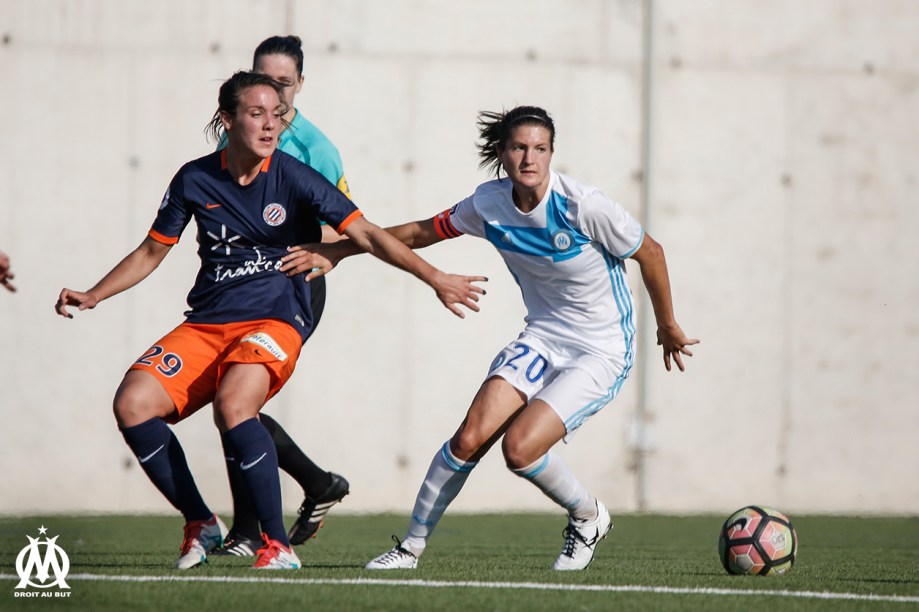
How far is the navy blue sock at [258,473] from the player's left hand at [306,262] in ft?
1.90

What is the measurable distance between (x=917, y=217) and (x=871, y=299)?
28.5 inches

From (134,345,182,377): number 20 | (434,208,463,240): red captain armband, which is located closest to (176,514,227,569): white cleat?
(134,345,182,377): number 20

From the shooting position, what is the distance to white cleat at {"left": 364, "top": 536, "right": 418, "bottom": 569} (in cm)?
471

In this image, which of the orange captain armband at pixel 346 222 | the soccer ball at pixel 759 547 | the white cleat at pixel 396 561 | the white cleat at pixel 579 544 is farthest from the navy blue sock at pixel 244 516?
the soccer ball at pixel 759 547

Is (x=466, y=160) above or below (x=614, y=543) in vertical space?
above

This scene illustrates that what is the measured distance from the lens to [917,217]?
379 inches

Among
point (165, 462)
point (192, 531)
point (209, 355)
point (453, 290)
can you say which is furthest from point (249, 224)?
point (192, 531)

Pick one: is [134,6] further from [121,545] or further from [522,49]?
[121,545]

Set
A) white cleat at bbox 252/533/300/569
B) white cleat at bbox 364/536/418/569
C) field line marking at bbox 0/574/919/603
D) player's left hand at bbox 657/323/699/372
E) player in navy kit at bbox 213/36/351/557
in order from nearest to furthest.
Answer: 1. field line marking at bbox 0/574/919/603
2. white cleat at bbox 252/533/300/569
3. white cleat at bbox 364/536/418/569
4. player's left hand at bbox 657/323/699/372
5. player in navy kit at bbox 213/36/351/557

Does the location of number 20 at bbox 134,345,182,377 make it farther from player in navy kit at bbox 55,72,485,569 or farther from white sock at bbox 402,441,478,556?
white sock at bbox 402,441,478,556

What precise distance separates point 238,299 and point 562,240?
1.27 metres

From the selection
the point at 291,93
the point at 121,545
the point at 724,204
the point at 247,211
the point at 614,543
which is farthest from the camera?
the point at 724,204

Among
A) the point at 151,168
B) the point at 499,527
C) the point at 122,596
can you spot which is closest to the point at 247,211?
the point at 122,596

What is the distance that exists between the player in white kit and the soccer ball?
640mm
